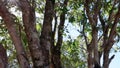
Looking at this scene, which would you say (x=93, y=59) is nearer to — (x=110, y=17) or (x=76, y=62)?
(x=110, y=17)

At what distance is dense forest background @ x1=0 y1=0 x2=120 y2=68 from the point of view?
26.7 ft

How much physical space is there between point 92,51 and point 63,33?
1249 mm

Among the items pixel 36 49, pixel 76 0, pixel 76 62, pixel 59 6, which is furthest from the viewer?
pixel 76 62

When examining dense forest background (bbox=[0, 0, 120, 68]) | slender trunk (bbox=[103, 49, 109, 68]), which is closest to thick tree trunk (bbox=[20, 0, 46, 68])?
dense forest background (bbox=[0, 0, 120, 68])

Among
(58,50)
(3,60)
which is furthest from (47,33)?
(58,50)

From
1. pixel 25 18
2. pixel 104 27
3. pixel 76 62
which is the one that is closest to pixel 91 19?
pixel 104 27

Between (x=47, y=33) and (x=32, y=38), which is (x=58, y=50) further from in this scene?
(x=32, y=38)

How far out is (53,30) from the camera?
11.5 metres

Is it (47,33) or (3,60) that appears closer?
(3,60)

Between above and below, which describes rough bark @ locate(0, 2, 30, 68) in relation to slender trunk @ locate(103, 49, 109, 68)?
above

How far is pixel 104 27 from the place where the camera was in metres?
11.8

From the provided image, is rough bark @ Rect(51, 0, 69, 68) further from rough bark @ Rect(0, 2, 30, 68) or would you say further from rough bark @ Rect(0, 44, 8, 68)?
rough bark @ Rect(0, 44, 8, 68)

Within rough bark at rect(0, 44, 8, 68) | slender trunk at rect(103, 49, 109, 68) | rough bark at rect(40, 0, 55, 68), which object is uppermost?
rough bark at rect(40, 0, 55, 68)

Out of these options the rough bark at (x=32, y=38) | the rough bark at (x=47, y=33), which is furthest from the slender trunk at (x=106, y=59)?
the rough bark at (x=32, y=38)
